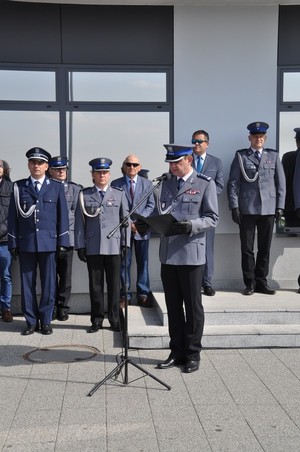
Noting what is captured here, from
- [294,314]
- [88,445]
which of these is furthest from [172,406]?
[294,314]

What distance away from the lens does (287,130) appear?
783 cm

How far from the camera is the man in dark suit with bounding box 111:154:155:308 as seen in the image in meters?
7.24

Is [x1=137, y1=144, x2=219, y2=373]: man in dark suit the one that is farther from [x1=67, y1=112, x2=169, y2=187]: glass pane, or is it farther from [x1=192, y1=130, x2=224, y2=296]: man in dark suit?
[x1=67, y1=112, x2=169, y2=187]: glass pane

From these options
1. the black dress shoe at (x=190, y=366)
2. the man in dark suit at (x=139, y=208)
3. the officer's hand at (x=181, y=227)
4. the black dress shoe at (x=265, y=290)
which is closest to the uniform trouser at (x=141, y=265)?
the man in dark suit at (x=139, y=208)

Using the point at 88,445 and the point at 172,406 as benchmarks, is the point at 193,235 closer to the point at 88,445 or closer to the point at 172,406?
the point at 172,406

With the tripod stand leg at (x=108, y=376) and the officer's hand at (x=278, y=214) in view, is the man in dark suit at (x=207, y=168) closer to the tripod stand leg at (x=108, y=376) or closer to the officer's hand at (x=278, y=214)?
the officer's hand at (x=278, y=214)

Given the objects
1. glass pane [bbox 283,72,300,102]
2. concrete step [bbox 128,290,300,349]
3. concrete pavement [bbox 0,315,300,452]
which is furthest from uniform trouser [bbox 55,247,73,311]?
glass pane [bbox 283,72,300,102]

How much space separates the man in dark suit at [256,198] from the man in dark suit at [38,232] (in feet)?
7.06

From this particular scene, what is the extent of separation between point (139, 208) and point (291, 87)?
2.62 meters

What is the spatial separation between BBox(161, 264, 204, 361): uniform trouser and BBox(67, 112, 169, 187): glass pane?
264cm

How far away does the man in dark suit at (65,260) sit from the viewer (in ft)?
23.8

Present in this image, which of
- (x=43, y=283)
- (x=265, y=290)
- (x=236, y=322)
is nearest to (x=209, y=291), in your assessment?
(x=265, y=290)

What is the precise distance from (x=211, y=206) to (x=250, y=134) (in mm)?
2306

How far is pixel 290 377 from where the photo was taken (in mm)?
5250
